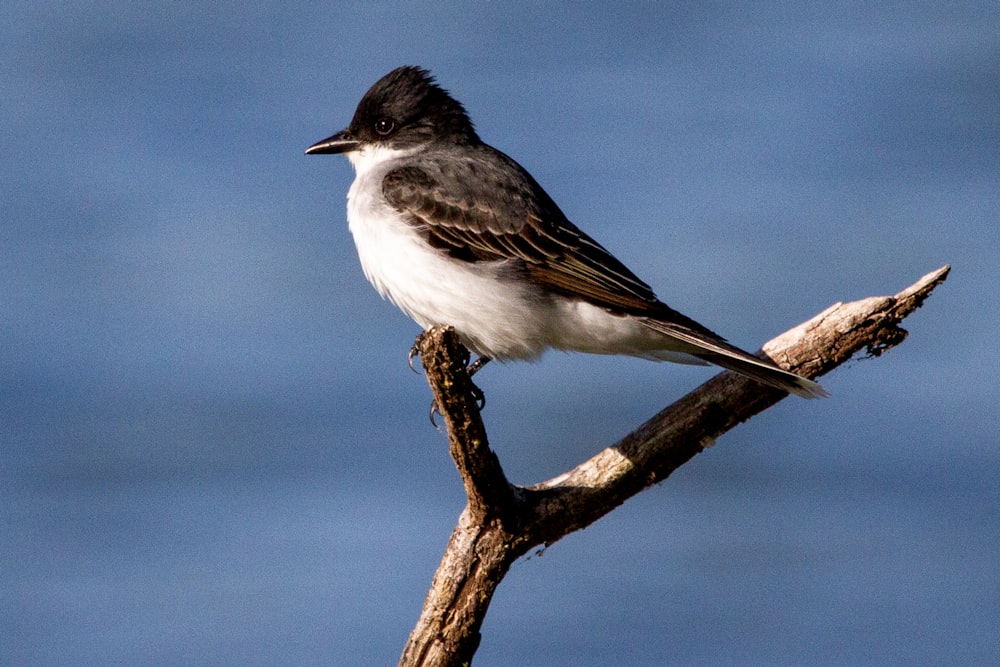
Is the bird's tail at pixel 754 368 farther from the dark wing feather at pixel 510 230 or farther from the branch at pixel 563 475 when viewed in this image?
the dark wing feather at pixel 510 230

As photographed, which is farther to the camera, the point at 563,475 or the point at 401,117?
the point at 401,117

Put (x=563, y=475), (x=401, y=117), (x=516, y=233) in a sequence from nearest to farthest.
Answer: (x=563, y=475), (x=516, y=233), (x=401, y=117)

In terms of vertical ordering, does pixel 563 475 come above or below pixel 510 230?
below

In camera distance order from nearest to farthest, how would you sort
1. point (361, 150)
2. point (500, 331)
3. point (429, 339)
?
point (429, 339) < point (500, 331) < point (361, 150)

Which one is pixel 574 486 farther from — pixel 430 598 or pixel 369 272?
pixel 369 272

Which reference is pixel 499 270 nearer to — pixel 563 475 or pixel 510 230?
pixel 510 230

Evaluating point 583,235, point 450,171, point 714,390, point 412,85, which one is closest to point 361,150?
point 412,85

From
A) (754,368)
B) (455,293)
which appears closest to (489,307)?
(455,293)

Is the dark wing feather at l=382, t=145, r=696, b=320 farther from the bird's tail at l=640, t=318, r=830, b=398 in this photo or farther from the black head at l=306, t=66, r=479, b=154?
the black head at l=306, t=66, r=479, b=154
